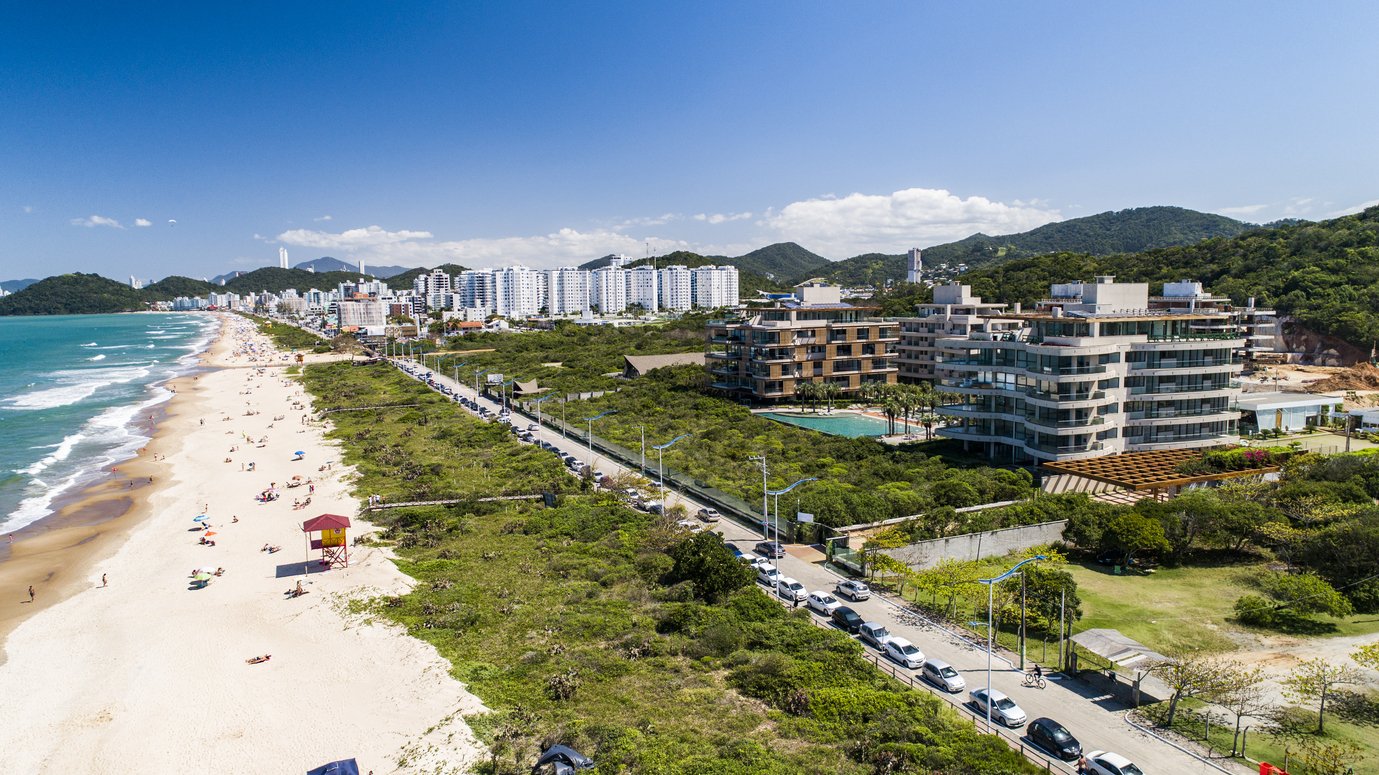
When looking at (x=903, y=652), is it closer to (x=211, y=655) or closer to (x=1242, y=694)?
(x=1242, y=694)

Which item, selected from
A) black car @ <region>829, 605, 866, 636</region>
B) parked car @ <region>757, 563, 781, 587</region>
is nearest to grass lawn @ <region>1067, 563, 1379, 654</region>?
black car @ <region>829, 605, 866, 636</region>

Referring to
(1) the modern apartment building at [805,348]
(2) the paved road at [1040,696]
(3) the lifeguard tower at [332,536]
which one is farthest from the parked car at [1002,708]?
(1) the modern apartment building at [805,348]

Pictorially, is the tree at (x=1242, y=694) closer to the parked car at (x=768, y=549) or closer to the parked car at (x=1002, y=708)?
the parked car at (x=1002, y=708)

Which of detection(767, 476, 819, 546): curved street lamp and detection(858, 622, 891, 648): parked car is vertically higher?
detection(767, 476, 819, 546): curved street lamp

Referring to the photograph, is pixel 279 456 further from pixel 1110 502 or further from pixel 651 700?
pixel 1110 502

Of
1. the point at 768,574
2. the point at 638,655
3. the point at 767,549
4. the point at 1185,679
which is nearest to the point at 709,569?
the point at 768,574

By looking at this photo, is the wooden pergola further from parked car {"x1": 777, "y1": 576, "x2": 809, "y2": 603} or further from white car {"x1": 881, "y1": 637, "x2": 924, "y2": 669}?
white car {"x1": 881, "y1": 637, "x2": 924, "y2": 669}
